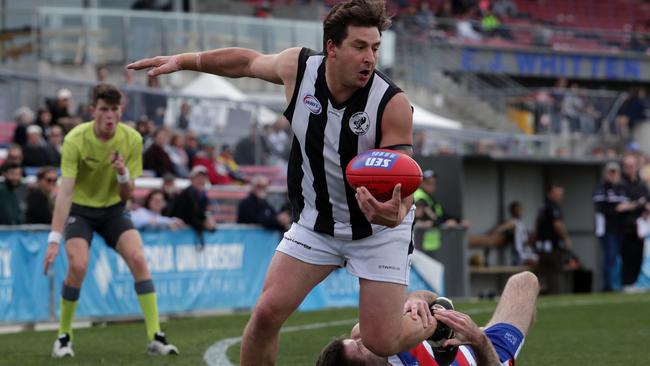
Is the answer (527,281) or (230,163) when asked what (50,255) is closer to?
(527,281)

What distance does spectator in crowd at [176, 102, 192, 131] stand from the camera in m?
20.8

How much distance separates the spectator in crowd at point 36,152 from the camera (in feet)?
55.2

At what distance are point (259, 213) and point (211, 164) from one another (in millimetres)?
2388

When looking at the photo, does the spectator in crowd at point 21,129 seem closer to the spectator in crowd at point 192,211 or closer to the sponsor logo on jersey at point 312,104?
the spectator in crowd at point 192,211

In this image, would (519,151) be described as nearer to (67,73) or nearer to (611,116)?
(611,116)

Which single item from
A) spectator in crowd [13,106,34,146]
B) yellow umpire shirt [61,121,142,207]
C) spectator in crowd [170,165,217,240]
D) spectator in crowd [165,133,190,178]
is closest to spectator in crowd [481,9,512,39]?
spectator in crowd [165,133,190,178]

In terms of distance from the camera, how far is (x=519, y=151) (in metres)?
26.1

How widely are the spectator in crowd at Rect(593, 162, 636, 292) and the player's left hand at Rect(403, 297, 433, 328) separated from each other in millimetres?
13885

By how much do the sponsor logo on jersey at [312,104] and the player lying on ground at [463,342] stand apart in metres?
1.18

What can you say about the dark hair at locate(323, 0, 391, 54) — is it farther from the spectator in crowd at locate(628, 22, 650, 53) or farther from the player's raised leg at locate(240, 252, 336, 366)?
the spectator in crowd at locate(628, 22, 650, 53)

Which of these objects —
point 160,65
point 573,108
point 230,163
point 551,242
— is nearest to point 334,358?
point 160,65

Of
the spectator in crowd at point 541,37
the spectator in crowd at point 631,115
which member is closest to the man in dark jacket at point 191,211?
the spectator in crowd at point 631,115

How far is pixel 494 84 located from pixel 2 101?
1813 cm

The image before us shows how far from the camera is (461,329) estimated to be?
272 inches
